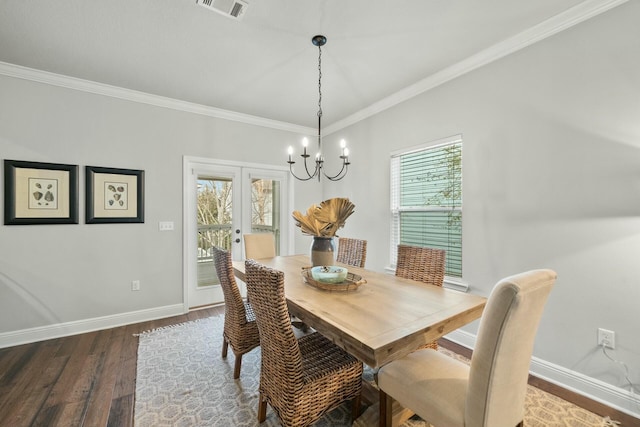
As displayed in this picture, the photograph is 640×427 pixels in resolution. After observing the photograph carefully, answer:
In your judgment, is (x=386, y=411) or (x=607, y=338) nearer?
(x=386, y=411)

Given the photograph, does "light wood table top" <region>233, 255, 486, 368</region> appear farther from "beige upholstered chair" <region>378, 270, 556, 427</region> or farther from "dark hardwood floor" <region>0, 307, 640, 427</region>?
"dark hardwood floor" <region>0, 307, 640, 427</region>

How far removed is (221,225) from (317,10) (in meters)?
2.93

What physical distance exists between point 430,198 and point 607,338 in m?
1.75

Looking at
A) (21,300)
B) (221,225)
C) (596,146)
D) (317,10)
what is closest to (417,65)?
(317,10)

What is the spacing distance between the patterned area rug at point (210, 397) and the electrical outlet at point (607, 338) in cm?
47

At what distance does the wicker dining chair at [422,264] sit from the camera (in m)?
2.16

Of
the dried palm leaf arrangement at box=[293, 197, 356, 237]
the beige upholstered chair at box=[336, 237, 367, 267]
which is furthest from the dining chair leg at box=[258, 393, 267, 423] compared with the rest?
the beige upholstered chair at box=[336, 237, 367, 267]

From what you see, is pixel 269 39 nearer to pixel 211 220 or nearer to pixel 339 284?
pixel 339 284

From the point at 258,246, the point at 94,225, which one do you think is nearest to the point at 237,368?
the point at 258,246

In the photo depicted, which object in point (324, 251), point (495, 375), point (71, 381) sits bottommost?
point (71, 381)

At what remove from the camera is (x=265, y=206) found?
A: 4363 mm

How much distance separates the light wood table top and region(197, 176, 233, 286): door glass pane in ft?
7.50

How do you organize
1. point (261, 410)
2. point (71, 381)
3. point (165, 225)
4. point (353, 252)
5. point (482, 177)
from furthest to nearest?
point (165, 225)
point (353, 252)
point (482, 177)
point (71, 381)
point (261, 410)

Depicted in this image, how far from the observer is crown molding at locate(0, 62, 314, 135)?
9.07ft
